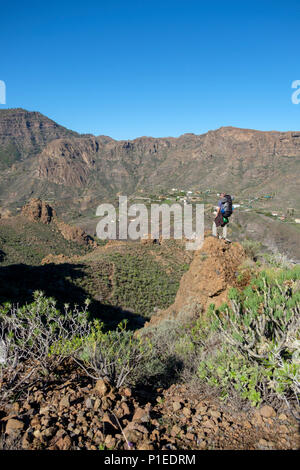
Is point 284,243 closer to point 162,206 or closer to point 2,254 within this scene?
point 162,206

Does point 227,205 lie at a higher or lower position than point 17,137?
lower

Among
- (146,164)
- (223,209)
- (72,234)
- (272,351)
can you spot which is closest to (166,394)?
(272,351)

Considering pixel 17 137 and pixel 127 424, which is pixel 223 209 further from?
pixel 17 137

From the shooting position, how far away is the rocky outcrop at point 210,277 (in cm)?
704

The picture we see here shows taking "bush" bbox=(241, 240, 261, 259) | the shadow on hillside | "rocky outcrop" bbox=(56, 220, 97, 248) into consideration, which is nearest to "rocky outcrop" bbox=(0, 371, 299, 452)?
"bush" bbox=(241, 240, 261, 259)

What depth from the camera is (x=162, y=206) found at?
202ft

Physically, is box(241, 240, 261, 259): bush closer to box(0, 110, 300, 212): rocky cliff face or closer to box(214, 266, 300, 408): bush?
box(214, 266, 300, 408): bush

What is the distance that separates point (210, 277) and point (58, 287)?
1652 centimetres

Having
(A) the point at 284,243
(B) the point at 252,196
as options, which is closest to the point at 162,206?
(A) the point at 284,243

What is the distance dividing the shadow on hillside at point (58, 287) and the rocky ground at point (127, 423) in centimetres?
1382

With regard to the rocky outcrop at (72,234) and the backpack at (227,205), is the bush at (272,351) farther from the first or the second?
the rocky outcrop at (72,234)

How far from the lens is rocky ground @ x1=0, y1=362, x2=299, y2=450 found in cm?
243

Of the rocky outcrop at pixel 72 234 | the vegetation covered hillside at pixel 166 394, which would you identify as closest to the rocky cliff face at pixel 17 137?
the rocky outcrop at pixel 72 234

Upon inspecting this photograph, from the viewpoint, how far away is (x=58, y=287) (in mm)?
20688
